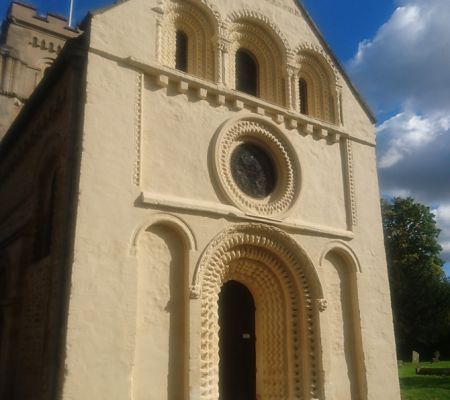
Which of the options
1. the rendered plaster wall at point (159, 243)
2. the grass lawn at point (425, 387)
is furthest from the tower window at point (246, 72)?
the grass lawn at point (425, 387)

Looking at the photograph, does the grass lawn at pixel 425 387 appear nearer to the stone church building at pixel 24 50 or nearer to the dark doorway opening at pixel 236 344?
the dark doorway opening at pixel 236 344

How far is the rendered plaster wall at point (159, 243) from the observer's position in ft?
26.7

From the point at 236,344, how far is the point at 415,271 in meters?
23.1

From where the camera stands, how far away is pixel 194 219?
Answer: 31.8 ft

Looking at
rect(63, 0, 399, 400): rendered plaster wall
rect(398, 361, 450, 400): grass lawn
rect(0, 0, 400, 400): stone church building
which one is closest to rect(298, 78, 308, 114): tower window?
rect(0, 0, 400, 400): stone church building

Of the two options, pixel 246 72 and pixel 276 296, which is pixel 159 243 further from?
pixel 246 72

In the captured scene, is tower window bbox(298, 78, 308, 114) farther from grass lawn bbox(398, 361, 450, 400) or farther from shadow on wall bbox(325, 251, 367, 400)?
grass lawn bbox(398, 361, 450, 400)

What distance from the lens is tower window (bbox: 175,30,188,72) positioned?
37.1 ft

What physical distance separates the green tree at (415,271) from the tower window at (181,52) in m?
22.8

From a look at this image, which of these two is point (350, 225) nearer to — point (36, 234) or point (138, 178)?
point (138, 178)

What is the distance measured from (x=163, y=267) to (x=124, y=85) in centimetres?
350

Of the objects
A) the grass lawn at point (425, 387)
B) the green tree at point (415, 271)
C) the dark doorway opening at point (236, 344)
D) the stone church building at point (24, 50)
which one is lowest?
the grass lawn at point (425, 387)

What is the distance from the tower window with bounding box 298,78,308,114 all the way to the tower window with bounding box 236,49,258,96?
1.41 meters

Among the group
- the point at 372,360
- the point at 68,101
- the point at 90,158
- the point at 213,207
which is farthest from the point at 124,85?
the point at 372,360
